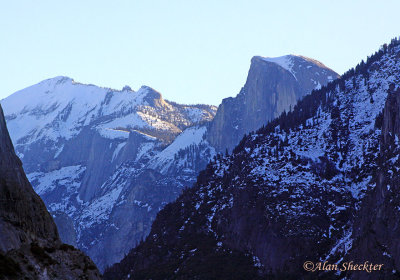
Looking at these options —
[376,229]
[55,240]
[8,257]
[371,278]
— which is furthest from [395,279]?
[8,257]

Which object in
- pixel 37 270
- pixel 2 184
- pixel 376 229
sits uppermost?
pixel 376 229

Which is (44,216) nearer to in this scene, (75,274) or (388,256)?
(75,274)

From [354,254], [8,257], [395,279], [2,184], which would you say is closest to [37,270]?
[8,257]

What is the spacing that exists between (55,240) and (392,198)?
125m

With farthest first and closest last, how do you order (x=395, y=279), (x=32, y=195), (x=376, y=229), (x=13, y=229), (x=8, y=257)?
(x=376, y=229) < (x=395, y=279) < (x=32, y=195) < (x=13, y=229) < (x=8, y=257)

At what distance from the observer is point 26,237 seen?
79875 mm

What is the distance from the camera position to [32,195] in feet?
283

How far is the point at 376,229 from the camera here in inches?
7697

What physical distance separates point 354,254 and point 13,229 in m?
130

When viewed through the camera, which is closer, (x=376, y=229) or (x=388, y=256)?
(x=388, y=256)

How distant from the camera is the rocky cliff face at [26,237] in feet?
245

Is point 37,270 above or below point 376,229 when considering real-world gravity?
below

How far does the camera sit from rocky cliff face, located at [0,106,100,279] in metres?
74.8

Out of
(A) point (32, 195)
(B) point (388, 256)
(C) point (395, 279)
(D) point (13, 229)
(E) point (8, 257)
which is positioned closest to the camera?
(E) point (8, 257)
